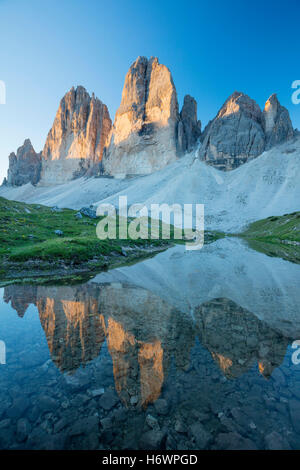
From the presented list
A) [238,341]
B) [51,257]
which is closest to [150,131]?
[51,257]

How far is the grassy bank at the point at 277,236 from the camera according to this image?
105 feet

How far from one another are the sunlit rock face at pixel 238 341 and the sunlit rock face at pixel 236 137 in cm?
11942

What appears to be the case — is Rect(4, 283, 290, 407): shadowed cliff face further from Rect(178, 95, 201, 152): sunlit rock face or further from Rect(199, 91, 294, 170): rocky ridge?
Rect(178, 95, 201, 152): sunlit rock face

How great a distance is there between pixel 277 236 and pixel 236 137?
298ft

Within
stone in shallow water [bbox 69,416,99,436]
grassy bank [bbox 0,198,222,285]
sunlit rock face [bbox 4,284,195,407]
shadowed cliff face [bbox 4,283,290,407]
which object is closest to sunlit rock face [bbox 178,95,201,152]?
grassy bank [bbox 0,198,222,285]

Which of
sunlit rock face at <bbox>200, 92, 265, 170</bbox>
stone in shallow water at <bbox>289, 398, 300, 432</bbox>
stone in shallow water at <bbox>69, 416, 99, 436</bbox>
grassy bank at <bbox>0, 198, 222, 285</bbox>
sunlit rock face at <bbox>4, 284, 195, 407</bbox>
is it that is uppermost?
sunlit rock face at <bbox>200, 92, 265, 170</bbox>

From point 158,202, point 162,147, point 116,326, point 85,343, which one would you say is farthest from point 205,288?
point 162,147

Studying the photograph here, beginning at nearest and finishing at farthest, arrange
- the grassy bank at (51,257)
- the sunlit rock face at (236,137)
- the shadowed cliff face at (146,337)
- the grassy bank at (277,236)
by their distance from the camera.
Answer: the shadowed cliff face at (146,337) < the grassy bank at (51,257) < the grassy bank at (277,236) < the sunlit rock face at (236,137)

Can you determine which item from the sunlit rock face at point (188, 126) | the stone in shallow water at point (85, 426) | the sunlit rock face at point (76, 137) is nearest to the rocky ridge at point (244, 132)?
the sunlit rock face at point (188, 126)

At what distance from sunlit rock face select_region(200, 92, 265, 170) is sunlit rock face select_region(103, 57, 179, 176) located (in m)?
24.1

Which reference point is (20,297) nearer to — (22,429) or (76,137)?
(22,429)

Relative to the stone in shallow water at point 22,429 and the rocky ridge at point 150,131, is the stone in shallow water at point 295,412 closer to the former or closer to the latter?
the stone in shallow water at point 22,429

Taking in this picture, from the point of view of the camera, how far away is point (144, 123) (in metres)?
139

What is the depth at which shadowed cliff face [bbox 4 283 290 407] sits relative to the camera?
4.86 meters
